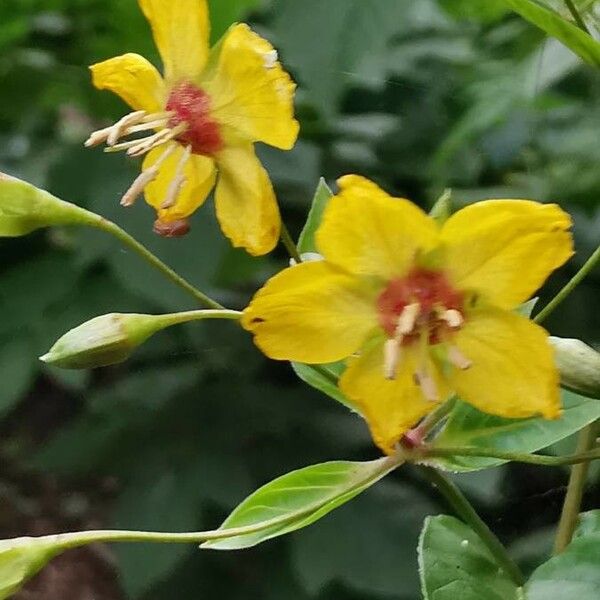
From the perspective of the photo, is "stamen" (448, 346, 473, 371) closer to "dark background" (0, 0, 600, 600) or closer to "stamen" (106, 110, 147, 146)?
"stamen" (106, 110, 147, 146)

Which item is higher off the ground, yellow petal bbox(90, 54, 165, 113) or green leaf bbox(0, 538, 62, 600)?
yellow petal bbox(90, 54, 165, 113)

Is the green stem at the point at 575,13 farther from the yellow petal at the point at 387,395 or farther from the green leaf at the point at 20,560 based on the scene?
the green leaf at the point at 20,560

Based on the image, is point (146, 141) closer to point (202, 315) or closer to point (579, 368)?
point (202, 315)

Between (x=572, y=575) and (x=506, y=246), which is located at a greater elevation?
(x=506, y=246)

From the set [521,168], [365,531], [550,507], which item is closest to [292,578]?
[365,531]

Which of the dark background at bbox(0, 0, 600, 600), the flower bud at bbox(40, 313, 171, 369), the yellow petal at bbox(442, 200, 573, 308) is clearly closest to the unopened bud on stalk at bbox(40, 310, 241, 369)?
the flower bud at bbox(40, 313, 171, 369)

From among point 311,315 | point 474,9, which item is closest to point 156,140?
point 311,315
